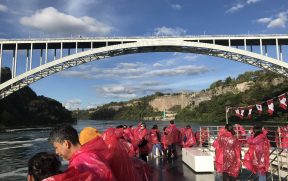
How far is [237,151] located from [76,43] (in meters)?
32.9

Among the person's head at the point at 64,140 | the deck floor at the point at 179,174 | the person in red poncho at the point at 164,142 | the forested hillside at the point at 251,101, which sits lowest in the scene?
the deck floor at the point at 179,174

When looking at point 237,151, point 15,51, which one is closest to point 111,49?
point 15,51

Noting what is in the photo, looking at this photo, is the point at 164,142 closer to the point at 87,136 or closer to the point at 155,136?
the point at 155,136

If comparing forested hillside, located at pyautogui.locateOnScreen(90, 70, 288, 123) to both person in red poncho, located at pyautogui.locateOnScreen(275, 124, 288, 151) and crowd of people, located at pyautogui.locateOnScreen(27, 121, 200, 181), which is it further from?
crowd of people, located at pyautogui.locateOnScreen(27, 121, 200, 181)

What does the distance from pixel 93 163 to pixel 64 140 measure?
628 mm

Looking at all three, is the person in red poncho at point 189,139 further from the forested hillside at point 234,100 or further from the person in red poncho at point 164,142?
the forested hillside at point 234,100

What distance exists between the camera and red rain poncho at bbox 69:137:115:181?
5.97ft

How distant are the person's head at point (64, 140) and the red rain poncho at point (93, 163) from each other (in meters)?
0.49

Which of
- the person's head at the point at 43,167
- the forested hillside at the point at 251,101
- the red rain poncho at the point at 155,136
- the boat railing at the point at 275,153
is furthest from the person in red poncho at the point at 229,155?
the forested hillside at the point at 251,101

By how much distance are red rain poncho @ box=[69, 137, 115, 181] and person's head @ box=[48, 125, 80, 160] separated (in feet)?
1.60

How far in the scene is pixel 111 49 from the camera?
3762 centimetres

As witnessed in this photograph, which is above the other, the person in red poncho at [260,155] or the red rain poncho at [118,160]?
the red rain poncho at [118,160]

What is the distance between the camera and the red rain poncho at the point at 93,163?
1820mm

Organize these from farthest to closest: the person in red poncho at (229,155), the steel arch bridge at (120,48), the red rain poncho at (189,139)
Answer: the steel arch bridge at (120,48) < the red rain poncho at (189,139) < the person in red poncho at (229,155)
